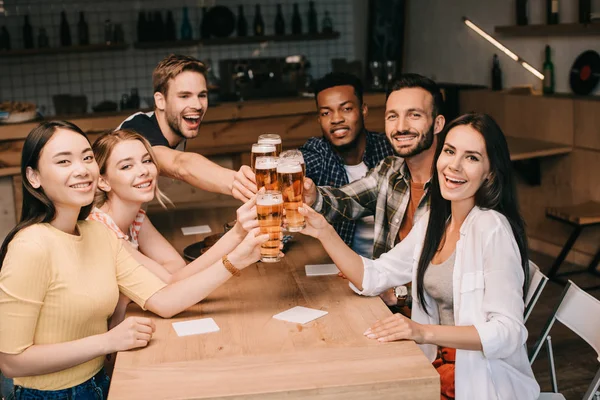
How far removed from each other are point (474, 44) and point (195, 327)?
202 inches

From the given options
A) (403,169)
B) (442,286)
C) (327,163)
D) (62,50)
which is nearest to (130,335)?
(442,286)

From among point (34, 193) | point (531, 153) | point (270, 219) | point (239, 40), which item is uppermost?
point (239, 40)

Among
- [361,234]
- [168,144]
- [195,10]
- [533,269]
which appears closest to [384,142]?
[361,234]

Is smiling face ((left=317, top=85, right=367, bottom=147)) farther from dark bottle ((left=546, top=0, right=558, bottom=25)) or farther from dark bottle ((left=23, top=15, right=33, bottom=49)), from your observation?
dark bottle ((left=23, top=15, right=33, bottom=49))

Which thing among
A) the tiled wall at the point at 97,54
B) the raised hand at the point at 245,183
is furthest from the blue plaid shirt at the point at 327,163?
the tiled wall at the point at 97,54

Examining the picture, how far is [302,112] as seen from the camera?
20.2 feet

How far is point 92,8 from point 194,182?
5.26 m

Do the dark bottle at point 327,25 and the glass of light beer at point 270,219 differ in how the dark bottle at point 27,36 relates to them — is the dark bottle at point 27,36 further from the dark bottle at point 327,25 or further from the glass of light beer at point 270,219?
the glass of light beer at point 270,219

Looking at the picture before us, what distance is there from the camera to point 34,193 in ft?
7.00

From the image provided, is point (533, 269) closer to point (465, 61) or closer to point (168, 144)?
point (168, 144)

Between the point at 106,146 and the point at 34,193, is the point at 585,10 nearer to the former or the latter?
the point at 106,146

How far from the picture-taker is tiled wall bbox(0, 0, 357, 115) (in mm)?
7555

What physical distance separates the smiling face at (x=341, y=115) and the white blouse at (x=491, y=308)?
1373 mm

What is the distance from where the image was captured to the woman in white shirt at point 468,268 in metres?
2.17
